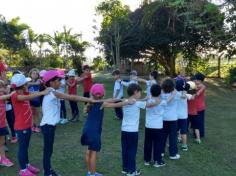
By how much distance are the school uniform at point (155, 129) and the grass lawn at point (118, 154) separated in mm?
283

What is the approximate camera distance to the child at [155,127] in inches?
233

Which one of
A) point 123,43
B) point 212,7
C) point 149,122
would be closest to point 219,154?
point 149,122

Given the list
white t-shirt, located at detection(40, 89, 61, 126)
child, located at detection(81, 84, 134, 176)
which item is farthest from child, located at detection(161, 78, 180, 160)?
white t-shirt, located at detection(40, 89, 61, 126)

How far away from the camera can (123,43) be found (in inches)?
968

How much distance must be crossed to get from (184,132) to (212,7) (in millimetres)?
2391

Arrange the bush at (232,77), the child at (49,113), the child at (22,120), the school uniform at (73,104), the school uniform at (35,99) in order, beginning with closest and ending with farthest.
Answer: the child at (49,113)
the child at (22,120)
the school uniform at (35,99)
the school uniform at (73,104)
the bush at (232,77)

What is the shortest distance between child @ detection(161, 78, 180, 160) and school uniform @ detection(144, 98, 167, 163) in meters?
0.40

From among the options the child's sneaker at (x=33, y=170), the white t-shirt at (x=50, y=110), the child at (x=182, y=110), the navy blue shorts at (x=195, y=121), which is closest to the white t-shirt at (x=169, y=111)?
the child at (x=182, y=110)

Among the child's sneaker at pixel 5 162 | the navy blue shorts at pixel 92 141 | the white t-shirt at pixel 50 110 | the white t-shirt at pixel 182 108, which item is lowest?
the child's sneaker at pixel 5 162

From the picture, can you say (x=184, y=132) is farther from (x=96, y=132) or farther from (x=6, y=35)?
(x=6, y=35)

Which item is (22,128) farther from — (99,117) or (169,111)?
(169,111)

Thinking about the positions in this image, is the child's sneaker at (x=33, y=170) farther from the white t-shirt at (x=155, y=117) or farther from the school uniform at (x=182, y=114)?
the school uniform at (x=182, y=114)

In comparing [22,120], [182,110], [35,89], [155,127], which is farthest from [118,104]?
[35,89]

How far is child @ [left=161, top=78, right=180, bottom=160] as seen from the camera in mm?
6504
